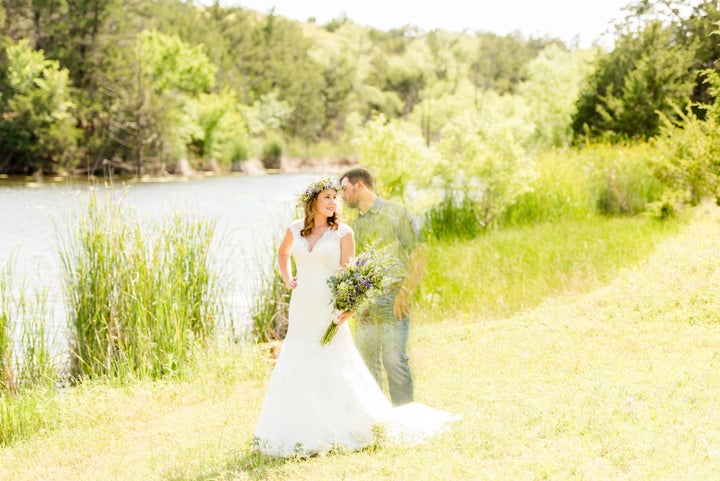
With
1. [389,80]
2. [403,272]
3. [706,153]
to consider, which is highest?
[389,80]

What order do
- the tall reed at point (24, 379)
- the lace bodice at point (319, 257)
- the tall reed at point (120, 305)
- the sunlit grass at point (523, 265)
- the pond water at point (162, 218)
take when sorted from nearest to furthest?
the lace bodice at point (319, 257) < the tall reed at point (24, 379) < the tall reed at point (120, 305) < the pond water at point (162, 218) < the sunlit grass at point (523, 265)

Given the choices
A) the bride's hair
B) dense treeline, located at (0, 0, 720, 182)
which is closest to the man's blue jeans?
the bride's hair

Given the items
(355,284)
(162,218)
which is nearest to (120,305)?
(162,218)

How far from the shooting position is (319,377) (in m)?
5.46

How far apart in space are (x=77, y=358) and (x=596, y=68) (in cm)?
3144

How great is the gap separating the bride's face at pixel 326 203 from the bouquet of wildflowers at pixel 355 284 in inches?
16.8

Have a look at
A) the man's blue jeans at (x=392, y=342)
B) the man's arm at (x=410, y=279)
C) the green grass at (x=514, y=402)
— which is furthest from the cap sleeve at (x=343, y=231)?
the green grass at (x=514, y=402)

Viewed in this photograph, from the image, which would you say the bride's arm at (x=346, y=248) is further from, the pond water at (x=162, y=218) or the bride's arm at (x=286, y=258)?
the pond water at (x=162, y=218)

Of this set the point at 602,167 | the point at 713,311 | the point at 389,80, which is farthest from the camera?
the point at 389,80

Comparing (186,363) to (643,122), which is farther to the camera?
(643,122)

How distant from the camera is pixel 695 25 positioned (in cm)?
2939

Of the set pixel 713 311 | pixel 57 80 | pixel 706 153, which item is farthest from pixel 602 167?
pixel 57 80

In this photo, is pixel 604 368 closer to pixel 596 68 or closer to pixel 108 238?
pixel 108 238

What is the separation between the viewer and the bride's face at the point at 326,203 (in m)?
5.62
